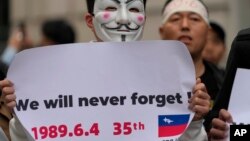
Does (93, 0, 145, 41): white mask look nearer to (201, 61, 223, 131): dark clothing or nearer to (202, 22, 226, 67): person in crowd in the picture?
(201, 61, 223, 131): dark clothing

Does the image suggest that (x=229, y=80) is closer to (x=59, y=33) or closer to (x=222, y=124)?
(x=222, y=124)

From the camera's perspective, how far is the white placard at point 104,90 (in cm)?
425

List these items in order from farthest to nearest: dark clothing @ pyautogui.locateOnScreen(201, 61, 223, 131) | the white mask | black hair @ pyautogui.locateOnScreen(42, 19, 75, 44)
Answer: black hair @ pyautogui.locateOnScreen(42, 19, 75, 44)
dark clothing @ pyautogui.locateOnScreen(201, 61, 223, 131)
the white mask

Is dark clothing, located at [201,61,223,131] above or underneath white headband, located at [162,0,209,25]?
underneath

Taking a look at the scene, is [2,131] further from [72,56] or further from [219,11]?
[219,11]

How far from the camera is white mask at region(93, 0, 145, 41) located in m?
4.39

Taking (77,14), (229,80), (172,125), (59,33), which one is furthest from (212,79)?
(77,14)

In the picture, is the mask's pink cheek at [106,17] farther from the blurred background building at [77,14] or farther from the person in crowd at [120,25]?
the blurred background building at [77,14]

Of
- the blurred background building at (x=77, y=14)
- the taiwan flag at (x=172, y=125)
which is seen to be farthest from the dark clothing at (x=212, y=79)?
the blurred background building at (x=77, y=14)

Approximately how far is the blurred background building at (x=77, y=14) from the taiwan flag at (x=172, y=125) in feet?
23.5

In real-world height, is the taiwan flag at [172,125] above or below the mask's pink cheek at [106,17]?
below

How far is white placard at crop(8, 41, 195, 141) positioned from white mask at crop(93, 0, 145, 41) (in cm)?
10

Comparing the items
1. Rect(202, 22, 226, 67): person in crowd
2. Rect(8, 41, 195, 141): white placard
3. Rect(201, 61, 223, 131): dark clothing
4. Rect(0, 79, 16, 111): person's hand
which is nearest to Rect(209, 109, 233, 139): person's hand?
Rect(8, 41, 195, 141): white placard

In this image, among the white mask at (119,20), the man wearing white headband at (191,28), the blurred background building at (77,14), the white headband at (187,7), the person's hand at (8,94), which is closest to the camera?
the person's hand at (8,94)
